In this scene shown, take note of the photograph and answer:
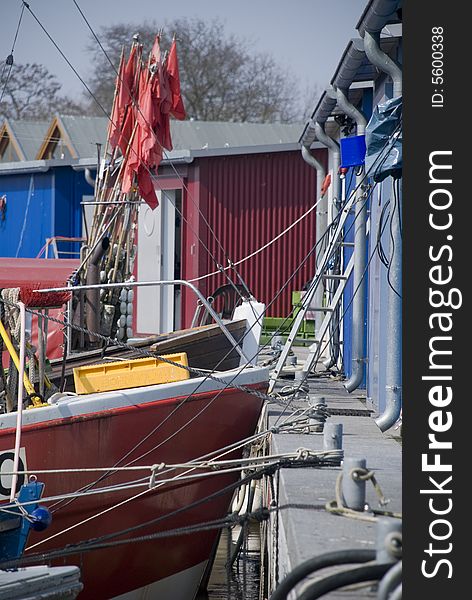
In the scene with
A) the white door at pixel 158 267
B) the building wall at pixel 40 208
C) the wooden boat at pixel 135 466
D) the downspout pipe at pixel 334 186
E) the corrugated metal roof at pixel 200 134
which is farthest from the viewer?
the corrugated metal roof at pixel 200 134

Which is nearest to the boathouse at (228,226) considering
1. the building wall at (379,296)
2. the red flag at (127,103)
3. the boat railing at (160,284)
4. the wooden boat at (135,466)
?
the red flag at (127,103)

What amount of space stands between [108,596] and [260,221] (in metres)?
10.7

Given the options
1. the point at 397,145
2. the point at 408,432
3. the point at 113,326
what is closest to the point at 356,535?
the point at 408,432

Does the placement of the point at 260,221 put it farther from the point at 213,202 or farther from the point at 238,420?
the point at 238,420

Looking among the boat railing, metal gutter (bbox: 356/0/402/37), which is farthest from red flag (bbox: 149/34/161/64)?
metal gutter (bbox: 356/0/402/37)


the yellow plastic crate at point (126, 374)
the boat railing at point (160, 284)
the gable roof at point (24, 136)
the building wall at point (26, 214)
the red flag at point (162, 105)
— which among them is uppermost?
the gable roof at point (24, 136)

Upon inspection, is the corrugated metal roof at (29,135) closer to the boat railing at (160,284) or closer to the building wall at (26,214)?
the building wall at (26,214)

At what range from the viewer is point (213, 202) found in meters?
17.7

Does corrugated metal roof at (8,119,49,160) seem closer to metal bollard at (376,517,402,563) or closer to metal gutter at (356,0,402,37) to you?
metal gutter at (356,0,402,37)

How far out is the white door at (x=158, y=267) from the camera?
18.1m

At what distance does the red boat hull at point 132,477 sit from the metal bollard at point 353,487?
7.21ft

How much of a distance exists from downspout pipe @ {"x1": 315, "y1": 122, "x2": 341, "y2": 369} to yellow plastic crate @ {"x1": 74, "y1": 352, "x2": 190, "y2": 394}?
346 cm

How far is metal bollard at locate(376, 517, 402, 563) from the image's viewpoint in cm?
345

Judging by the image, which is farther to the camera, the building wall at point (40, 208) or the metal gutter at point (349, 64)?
the building wall at point (40, 208)
